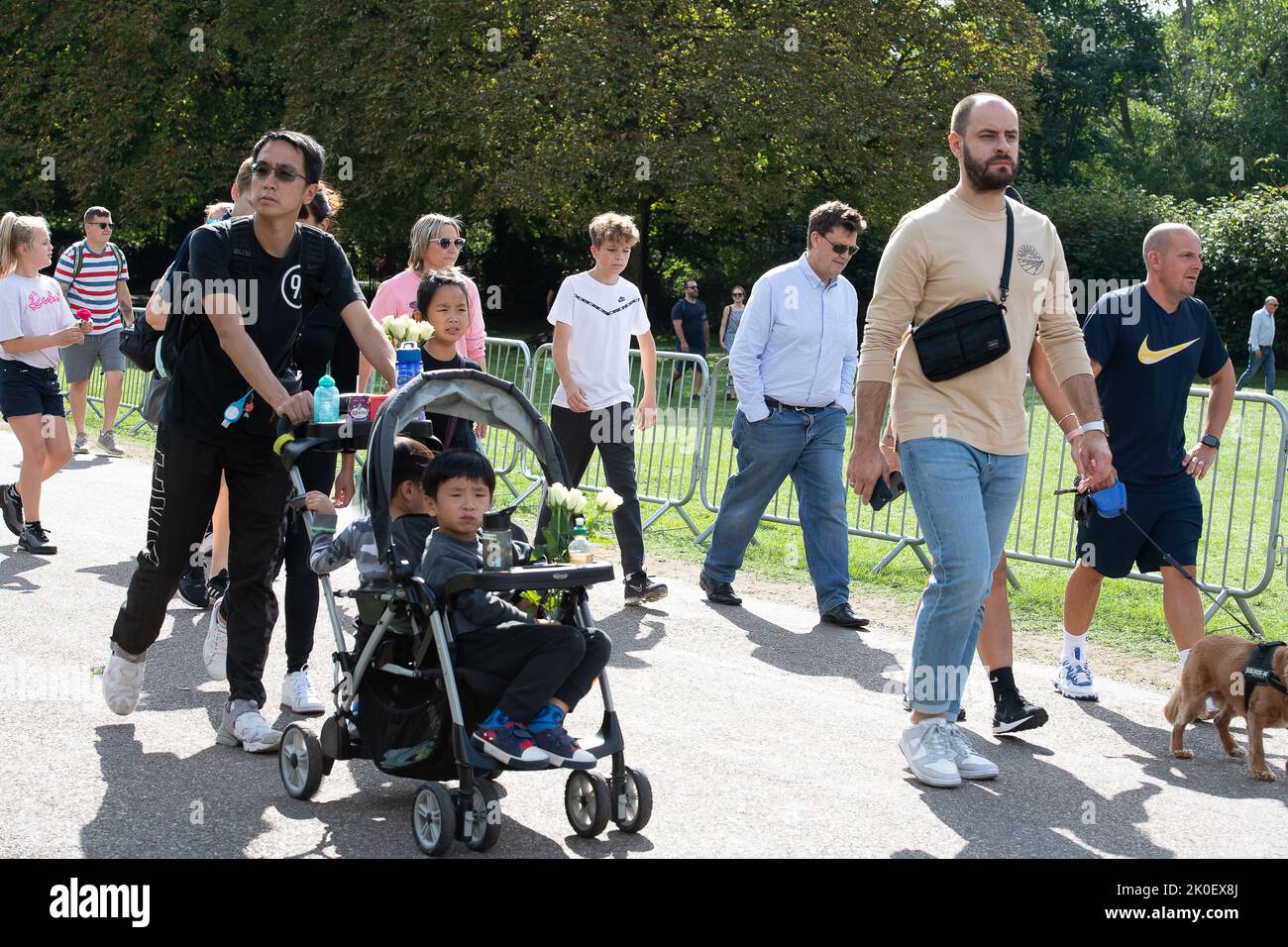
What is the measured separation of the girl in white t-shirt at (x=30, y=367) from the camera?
10086 mm

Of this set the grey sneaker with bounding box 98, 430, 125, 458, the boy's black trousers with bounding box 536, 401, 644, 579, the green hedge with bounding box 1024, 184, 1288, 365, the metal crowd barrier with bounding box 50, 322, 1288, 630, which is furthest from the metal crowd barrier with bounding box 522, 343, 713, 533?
the green hedge with bounding box 1024, 184, 1288, 365

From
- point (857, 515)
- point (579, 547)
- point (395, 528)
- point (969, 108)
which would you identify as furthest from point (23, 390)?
point (969, 108)

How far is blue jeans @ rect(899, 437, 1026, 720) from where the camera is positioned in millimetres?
5516

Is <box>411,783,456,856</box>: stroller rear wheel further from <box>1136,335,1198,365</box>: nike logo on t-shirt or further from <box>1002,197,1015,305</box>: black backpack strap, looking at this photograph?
<box>1136,335,1198,365</box>: nike logo on t-shirt

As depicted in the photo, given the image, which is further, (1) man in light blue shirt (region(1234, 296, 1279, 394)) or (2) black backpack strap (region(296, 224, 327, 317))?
(1) man in light blue shirt (region(1234, 296, 1279, 394))

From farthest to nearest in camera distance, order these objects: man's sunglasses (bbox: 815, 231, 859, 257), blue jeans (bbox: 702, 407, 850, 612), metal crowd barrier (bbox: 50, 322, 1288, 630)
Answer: blue jeans (bbox: 702, 407, 850, 612) → metal crowd barrier (bbox: 50, 322, 1288, 630) → man's sunglasses (bbox: 815, 231, 859, 257)

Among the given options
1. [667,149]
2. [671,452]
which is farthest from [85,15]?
[671,452]

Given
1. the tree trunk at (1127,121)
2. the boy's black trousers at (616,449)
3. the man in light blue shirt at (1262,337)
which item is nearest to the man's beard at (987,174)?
the boy's black trousers at (616,449)

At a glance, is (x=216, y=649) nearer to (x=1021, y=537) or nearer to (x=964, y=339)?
(x=964, y=339)

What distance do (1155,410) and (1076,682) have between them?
1.32 metres

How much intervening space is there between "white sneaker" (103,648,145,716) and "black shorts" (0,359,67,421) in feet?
15.4

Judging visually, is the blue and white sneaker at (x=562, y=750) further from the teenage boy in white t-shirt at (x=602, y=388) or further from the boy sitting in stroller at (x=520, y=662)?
the teenage boy in white t-shirt at (x=602, y=388)

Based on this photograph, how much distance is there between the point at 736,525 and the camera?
9.19 m

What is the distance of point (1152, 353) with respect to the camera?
23.0 feet
